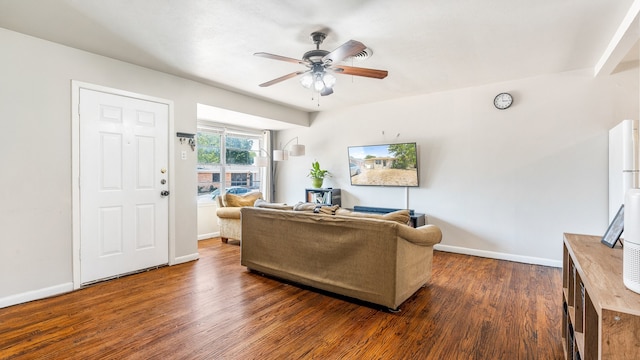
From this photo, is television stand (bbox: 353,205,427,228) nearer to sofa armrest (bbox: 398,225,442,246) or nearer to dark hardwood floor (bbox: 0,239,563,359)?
dark hardwood floor (bbox: 0,239,563,359)

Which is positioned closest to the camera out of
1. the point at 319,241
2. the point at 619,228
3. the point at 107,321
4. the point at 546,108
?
the point at 619,228

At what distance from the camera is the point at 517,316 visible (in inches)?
96.3

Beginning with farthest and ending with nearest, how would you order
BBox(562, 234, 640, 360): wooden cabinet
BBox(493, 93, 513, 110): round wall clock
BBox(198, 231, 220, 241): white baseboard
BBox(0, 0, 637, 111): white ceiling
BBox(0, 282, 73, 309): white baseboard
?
BBox(198, 231, 220, 241): white baseboard < BBox(493, 93, 513, 110): round wall clock < BBox(0, 282, 73, 309): white baseboard < BBox(0, 0, 637, 111): white ceiling < BBox(562, 234, 640, 360): wooden cabinet

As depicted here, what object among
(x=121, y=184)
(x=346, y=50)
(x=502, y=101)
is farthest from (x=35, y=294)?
(x=502, y=101)

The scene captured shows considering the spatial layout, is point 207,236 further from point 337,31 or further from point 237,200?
point 337,31

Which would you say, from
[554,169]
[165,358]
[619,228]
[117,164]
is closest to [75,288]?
[117,164]

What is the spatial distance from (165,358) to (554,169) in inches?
182

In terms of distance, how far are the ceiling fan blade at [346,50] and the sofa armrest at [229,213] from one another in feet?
10.5

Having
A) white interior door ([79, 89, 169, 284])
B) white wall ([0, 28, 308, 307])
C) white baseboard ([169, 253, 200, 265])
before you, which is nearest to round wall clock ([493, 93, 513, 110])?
white interior door ([79, 89, 169, 284])

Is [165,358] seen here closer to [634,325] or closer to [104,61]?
[634,325]

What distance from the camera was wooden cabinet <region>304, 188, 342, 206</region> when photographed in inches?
219

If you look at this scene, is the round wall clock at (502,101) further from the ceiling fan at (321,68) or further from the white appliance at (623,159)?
the ceiling fan at (321,68)

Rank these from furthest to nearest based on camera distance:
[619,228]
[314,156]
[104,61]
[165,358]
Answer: [314,156], [104,61], [165,358], [619,228]

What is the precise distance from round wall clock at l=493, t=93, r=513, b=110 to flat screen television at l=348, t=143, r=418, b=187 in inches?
48.9
